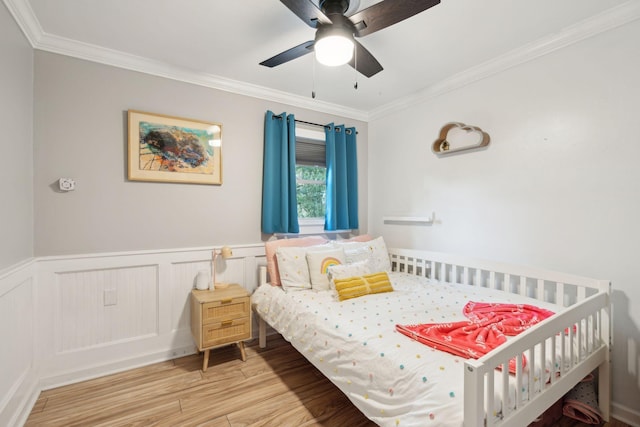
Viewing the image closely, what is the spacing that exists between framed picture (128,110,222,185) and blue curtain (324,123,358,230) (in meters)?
1.23

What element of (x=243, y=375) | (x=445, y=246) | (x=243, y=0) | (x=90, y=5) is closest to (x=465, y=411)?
(x=243, y=375)

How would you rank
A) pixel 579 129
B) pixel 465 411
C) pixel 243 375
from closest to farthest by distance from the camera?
pixel 465 411 < pixel 579 129 < pixel 243 375

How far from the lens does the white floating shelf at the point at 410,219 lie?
2.99 metres

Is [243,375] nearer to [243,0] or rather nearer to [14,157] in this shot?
[14,157]

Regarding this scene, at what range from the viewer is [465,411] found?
1.00 meters

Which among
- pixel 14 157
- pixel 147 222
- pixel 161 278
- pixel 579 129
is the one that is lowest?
pixel 161 278

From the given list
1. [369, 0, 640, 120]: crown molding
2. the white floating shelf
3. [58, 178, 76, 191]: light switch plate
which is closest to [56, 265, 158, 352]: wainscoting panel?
[58, 178, 76, 191]: light switch plate

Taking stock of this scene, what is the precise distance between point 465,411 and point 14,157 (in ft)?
8.75

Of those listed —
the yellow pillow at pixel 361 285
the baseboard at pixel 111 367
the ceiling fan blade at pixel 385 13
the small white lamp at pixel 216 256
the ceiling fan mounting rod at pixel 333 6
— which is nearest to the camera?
the ceiling fan blade at pixel 385 13

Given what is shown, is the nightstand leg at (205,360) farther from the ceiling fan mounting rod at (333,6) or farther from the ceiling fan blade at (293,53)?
the ceiling fan mounting rod at (333,6)

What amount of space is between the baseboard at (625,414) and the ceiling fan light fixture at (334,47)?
107 inches

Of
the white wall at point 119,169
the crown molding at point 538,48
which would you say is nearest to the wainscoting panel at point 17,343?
the white wall at point 119,169

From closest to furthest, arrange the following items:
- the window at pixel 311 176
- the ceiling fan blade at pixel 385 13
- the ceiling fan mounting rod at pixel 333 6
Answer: the ceiling fan blade at pixel 385 13 → the ceiling fan mounting rod at pixel 333 6 → the window at pixel 311 176

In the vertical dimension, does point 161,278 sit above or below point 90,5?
below
